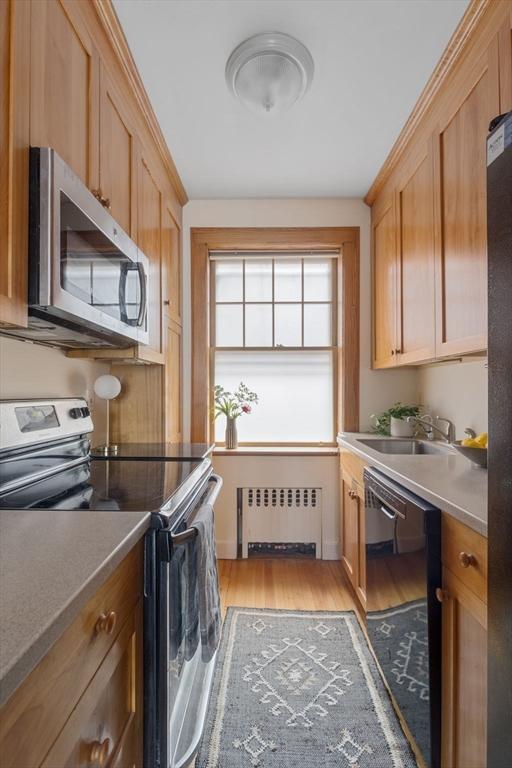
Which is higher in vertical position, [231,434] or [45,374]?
[45,374]

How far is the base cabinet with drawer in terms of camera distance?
0.53 metres

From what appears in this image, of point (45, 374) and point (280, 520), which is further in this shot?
point (280, 520)

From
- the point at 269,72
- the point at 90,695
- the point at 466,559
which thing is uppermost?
the point at 269,72

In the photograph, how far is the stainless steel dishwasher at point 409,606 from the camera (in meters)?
1.18

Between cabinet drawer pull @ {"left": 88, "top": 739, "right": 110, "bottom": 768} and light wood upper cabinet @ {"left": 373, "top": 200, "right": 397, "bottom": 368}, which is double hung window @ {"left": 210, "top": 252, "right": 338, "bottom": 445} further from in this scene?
cabinet drawer pull @ {"left": 88, "top": 739, "right": 110, "bottom": 768}

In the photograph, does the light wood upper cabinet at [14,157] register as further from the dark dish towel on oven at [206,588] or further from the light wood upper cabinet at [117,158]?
the dark dish towel on oven at [206,588]

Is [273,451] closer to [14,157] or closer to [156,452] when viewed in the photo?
[156,452]

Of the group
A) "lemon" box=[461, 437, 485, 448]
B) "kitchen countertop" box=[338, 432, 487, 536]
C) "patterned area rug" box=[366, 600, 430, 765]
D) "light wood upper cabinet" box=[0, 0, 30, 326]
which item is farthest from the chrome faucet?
"light wood upper cabinet" box=[0, 0, 30, 326]

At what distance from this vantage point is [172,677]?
1.10 meters

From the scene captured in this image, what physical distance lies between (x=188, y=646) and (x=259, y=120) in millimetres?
2272

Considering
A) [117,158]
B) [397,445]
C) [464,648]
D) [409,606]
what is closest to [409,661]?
[409,606]

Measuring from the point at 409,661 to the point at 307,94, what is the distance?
2.31 metres

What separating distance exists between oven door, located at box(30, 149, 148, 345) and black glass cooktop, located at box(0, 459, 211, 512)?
1.71 ft

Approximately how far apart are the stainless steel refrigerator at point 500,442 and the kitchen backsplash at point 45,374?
1.46 m
